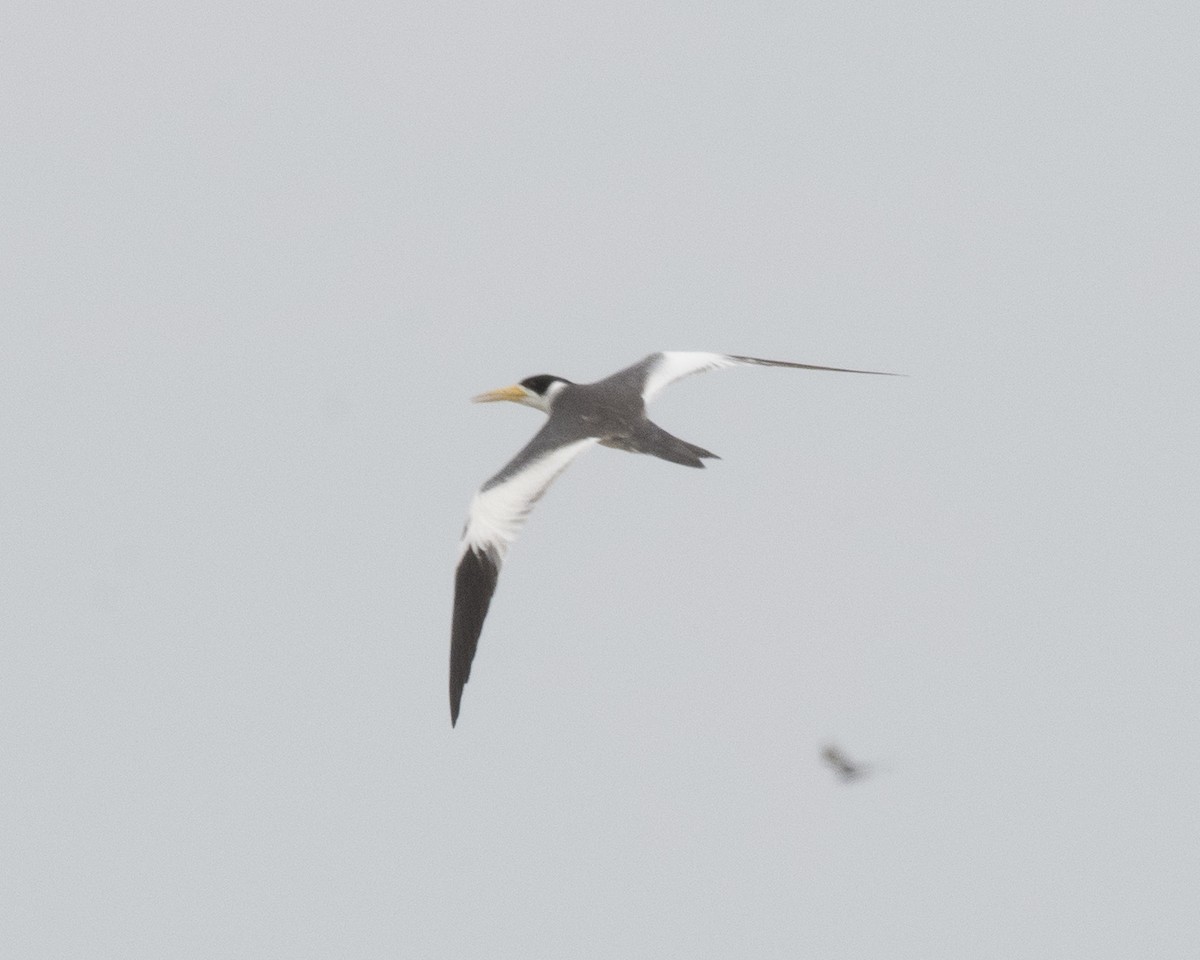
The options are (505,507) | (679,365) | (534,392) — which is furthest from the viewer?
(679,365)

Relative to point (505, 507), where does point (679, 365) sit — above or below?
above

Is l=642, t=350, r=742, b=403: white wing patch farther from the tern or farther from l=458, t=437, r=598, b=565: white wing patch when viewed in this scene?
l=458, t=437, r=598, b=565: white wing patch

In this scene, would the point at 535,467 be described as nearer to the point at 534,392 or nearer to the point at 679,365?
the point at 534,392

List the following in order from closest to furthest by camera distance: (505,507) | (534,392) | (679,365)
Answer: (505,507) → (534,392) → (679,365)

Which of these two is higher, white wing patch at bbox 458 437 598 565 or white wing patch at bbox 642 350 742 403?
white wing patch at bbox 642 350 742 403

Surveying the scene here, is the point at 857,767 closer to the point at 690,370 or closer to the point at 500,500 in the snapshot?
the point at 500,500

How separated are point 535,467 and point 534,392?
11.3 feet

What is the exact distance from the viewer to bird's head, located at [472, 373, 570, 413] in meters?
26.8

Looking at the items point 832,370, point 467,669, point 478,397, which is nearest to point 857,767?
point 467,669

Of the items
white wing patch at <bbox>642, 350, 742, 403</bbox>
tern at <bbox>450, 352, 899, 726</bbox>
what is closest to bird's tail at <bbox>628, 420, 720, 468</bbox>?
tern at <bbox>450, 352, 899, 726</bbox>

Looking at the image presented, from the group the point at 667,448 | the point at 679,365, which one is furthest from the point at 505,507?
the point at 679,365

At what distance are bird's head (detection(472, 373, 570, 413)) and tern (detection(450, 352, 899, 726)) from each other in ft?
0.11

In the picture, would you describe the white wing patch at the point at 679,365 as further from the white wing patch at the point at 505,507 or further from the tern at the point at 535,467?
the white wing patch at the point at 505,507

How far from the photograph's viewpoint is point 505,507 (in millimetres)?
23547
